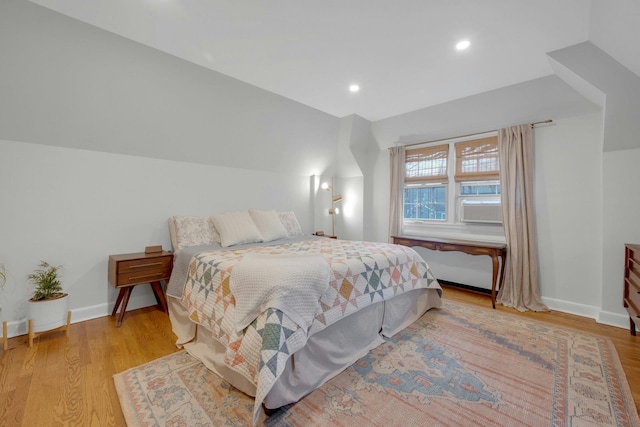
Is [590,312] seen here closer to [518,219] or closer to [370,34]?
[518,219]

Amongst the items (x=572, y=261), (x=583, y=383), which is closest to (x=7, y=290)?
(x=583, y=383)

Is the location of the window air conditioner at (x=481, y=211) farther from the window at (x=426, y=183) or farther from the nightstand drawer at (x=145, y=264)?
the nightstand drawer at (x=145, y=264)

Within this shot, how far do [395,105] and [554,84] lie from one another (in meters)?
1.61

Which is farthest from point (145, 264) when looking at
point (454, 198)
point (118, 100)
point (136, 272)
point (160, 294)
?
point (454, 198)

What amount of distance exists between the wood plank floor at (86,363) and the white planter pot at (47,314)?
0.13 m

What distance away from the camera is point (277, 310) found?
1388 mm

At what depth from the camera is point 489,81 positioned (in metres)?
2.87

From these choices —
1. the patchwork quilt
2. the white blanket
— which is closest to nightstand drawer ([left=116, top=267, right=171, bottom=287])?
the patchwork quilt

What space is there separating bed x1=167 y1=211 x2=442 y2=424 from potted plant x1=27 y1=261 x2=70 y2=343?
2.51 ft

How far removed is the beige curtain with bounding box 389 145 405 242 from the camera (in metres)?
4.11

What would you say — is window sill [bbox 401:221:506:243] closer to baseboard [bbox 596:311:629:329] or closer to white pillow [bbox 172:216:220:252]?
baseboard [bbox 596:311:629:329]

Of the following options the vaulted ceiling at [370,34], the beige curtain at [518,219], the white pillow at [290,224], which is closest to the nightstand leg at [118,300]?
the white pillow at [290,224]

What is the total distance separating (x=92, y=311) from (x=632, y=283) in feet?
15.5

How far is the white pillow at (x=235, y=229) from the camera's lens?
2.88 m
